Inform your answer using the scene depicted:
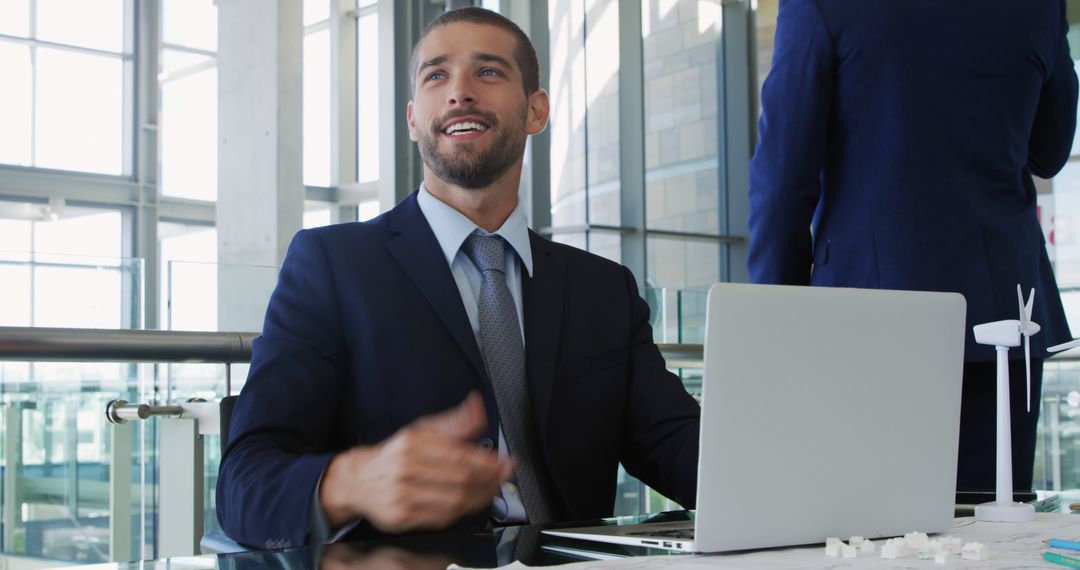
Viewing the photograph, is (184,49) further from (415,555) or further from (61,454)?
(415,555)

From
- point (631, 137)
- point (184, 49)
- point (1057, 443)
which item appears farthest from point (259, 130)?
point (1057, 443)

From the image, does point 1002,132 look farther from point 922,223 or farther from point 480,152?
point 480,152

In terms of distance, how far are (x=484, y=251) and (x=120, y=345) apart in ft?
2.56

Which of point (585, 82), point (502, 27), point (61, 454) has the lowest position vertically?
point (61, 454)

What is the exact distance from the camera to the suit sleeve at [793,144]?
1.68 meters

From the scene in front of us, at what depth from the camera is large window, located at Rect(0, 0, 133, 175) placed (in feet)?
31.8

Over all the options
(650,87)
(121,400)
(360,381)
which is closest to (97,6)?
(650,87)

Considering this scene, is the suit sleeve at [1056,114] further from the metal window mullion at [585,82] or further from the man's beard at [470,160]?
the metal window mullion at [585,82]

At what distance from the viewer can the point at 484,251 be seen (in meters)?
1.57

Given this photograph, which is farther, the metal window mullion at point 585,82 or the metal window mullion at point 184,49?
the metal window mullion at point 184,49

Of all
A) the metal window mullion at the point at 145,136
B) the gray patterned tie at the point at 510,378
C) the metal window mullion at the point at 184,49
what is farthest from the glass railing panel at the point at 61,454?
the metal window mullion at the point at 184,49

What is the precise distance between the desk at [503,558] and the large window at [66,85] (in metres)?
9.64

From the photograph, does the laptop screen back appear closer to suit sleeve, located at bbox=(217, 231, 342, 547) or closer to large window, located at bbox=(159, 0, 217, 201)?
suit sleeve, located at bbox=(217, 231, 342, 547)

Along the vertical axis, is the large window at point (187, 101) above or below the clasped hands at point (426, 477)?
above
